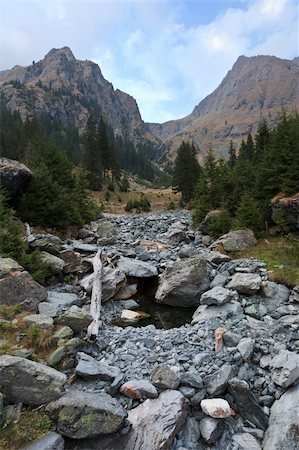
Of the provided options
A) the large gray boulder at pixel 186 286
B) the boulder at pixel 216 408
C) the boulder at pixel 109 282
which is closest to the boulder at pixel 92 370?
the boulder at pixel 216 408

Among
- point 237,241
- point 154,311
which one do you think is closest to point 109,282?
point 154,311

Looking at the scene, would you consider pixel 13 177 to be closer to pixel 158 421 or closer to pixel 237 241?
pixel 237 241

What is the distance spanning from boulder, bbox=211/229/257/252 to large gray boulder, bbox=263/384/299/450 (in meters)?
13.6

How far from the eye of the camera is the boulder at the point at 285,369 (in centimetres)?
876

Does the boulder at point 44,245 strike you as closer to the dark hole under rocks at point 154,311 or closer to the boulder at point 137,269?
the boulder at point 137,269

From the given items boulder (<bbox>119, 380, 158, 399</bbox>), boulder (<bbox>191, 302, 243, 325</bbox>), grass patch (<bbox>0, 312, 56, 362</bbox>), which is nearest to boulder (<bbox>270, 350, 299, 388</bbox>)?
boulder (<bbox>119, 380, 158, 399</bbox>)

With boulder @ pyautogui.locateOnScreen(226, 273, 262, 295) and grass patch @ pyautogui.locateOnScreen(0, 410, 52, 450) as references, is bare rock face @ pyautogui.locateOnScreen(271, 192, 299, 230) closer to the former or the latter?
boulder @ pyautogui.locateOnScreen(226, 273, 262, 295)

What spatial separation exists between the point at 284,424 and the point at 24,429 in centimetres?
604

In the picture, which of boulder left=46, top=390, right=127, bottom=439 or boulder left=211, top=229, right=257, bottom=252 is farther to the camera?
boulder left=211, top=229, right=257, bottom=252

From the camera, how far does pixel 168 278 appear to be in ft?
58.5

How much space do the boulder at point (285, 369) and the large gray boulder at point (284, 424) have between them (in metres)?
0.24

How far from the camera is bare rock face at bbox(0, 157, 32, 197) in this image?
22.5 metres

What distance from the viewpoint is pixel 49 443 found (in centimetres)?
671

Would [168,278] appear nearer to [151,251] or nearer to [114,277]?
[114,277]
